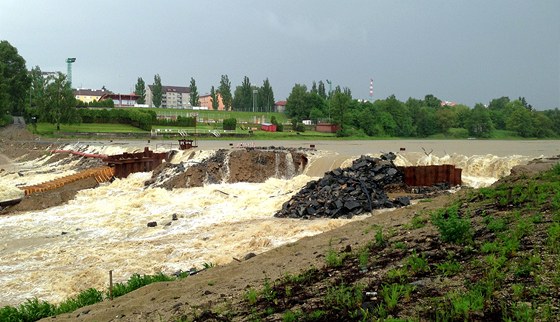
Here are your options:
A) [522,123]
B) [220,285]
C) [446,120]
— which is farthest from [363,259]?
[446,120]

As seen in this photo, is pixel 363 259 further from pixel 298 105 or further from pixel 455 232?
pixel 298 105

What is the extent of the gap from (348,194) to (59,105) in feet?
188

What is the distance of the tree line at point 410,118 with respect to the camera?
84.7 meters

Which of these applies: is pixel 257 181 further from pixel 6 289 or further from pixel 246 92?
pixel 246 92

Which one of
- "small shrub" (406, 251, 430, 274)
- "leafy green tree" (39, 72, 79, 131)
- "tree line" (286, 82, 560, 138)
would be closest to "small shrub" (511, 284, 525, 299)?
"small shrub" (406, 251, 430, 274)

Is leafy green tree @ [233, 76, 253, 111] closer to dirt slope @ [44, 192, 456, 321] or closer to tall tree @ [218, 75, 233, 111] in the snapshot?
tall tree @ [218, 75, 233, 111]

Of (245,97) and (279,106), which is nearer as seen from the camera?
(245,97)

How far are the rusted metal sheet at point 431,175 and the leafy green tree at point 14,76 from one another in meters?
66.6

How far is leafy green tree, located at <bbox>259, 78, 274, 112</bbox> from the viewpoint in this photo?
135125 millimetres

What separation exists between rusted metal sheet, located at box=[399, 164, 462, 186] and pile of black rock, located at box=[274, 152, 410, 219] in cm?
42

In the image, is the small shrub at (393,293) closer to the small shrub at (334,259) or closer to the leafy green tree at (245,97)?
the small shrub at (334,259)

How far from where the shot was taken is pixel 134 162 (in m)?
32.8

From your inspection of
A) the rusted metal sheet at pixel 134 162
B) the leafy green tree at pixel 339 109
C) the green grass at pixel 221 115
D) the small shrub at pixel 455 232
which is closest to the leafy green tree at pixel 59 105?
the rusted metal sheet at pixel 134 162

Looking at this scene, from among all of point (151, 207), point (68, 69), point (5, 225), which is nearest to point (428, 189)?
point (151, 207)
